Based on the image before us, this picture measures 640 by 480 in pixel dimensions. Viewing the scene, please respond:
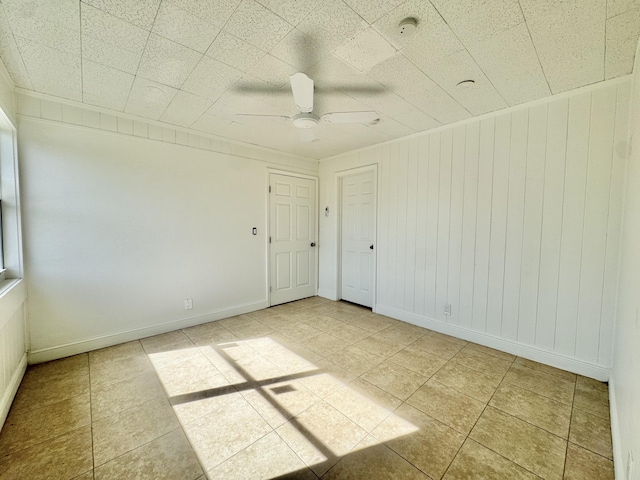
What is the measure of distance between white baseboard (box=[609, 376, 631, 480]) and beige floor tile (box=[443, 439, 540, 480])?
379 mm

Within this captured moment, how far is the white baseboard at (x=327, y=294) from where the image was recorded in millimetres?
4637

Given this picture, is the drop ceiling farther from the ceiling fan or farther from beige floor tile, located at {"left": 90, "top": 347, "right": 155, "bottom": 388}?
beige floor tile, located at {"left": 90, "top": 347, "right": 155, "bottom": 388}

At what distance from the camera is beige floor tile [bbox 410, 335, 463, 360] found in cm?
273

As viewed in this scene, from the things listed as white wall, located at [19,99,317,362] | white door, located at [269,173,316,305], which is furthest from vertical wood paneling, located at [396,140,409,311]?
white wall, located at [19,99,317,362]

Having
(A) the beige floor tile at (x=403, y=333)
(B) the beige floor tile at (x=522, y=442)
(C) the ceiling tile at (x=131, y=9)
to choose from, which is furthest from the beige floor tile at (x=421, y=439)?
(C) the ceiling tile at (x=131, y=9)

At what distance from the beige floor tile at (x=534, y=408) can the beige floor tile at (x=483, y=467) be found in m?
0.49

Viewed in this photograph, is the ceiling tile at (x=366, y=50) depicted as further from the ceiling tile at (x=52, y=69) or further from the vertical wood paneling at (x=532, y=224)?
the ceiling tile at (x=52, y=69)

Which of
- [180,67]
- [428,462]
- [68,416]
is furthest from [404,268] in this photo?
[68,416]

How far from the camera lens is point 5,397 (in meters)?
1.83

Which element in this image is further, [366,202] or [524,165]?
[366,202]

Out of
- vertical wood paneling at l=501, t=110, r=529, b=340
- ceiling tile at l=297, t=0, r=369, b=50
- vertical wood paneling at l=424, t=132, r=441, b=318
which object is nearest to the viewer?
ceiling tile at l=297, t=0, r=369, b=50

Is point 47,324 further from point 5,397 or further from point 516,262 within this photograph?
point 516,262

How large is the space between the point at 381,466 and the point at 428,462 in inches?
10.8

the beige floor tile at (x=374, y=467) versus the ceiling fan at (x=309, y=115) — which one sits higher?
the ceiling fan at (x=309, y=115)
